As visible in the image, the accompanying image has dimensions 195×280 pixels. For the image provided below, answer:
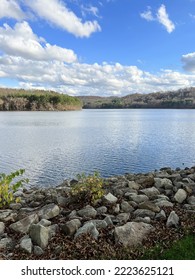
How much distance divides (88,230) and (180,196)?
3963 millimetres

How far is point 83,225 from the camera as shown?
8336 millimetres

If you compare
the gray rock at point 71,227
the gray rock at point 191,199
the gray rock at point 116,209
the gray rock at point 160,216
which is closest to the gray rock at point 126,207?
the gray rock at point 116,209

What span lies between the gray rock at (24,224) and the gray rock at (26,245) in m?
0.89

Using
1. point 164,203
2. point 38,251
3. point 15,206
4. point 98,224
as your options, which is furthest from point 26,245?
point 164,203

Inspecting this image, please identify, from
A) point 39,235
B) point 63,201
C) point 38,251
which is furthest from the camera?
point 63,201

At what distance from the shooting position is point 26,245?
7281 mm

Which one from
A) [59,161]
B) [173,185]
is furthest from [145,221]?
[59,161]

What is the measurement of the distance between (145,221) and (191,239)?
1.49 metres

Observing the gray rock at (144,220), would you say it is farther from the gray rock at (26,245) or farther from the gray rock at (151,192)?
the gray rock at (26,245)

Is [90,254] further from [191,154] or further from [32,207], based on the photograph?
[191,154]

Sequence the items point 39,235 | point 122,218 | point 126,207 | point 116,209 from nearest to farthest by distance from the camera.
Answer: point 39,235 → point 122,218 → point 116,209 → point 126,207

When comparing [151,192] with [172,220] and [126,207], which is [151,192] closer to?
[126,207]

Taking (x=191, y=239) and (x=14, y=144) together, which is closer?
(x=191, y=239)

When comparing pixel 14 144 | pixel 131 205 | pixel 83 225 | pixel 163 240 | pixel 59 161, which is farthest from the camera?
pixel 14 144
